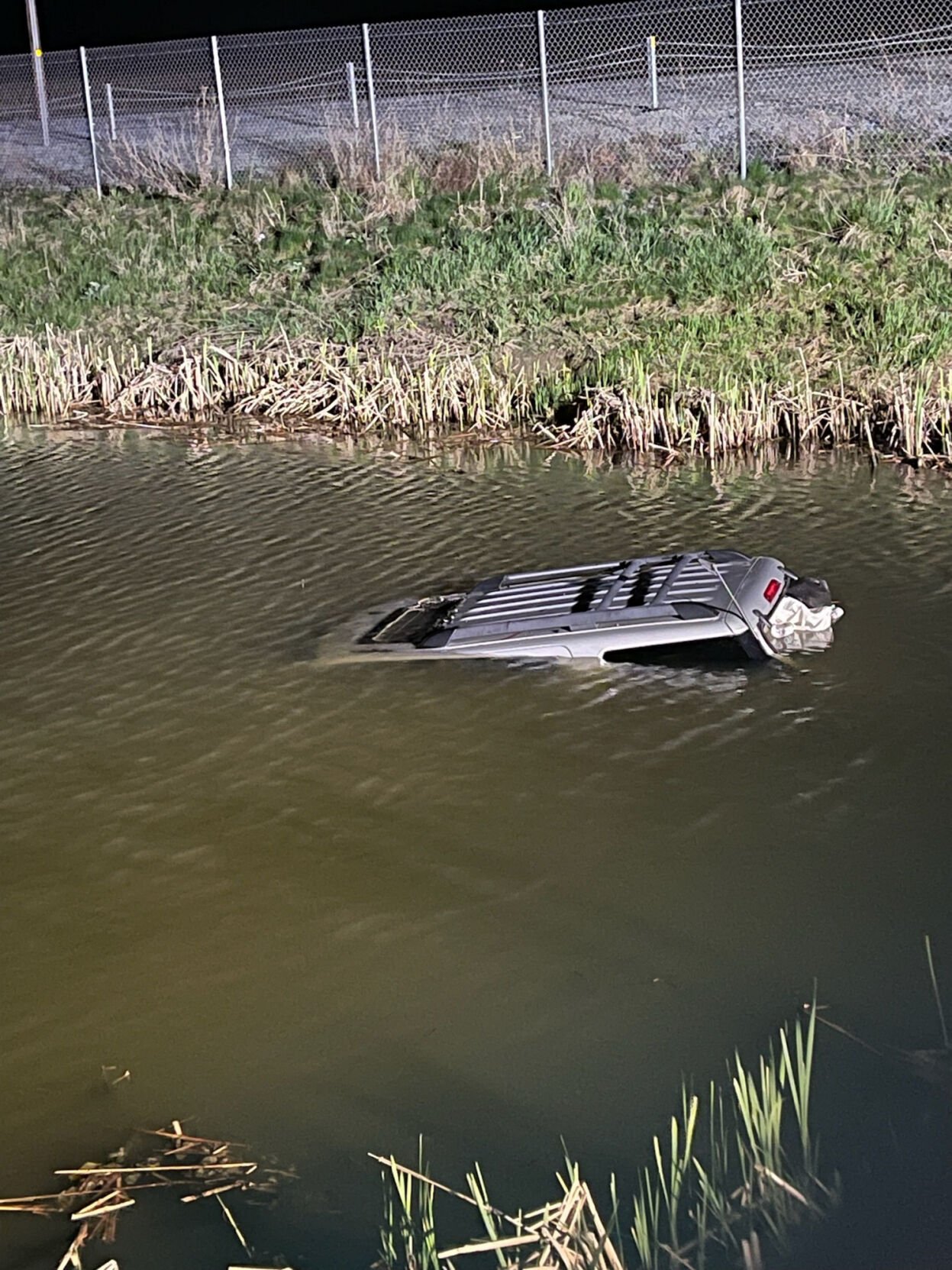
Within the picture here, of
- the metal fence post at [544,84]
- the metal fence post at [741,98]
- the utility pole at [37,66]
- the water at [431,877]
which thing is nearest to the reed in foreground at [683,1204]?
the water at [431,877]

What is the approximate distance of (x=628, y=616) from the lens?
26.9 feet

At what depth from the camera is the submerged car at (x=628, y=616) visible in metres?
8.12

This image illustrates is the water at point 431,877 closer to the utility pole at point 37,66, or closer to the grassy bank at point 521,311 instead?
the grassy bank at point 521,311

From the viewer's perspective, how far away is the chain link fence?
1931 centimetres

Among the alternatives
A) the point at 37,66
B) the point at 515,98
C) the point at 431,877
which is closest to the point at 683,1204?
the point at 431,877

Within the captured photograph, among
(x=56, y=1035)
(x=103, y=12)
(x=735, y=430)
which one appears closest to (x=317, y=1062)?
(x=56, y=1035)

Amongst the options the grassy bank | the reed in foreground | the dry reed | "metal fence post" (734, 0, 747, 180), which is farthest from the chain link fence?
the reed in foreground

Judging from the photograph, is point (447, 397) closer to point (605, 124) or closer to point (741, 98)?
point (741, 98)

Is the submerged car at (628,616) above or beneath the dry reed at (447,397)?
beneath

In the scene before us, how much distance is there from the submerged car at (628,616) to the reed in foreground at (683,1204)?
11.6ft

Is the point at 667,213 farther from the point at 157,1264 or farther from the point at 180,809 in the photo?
the point at 157,1264

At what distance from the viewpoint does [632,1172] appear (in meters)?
4.54

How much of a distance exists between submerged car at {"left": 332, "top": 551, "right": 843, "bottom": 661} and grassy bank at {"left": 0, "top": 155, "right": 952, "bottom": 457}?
4.29 meters

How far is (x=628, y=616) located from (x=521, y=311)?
8.17 meters
